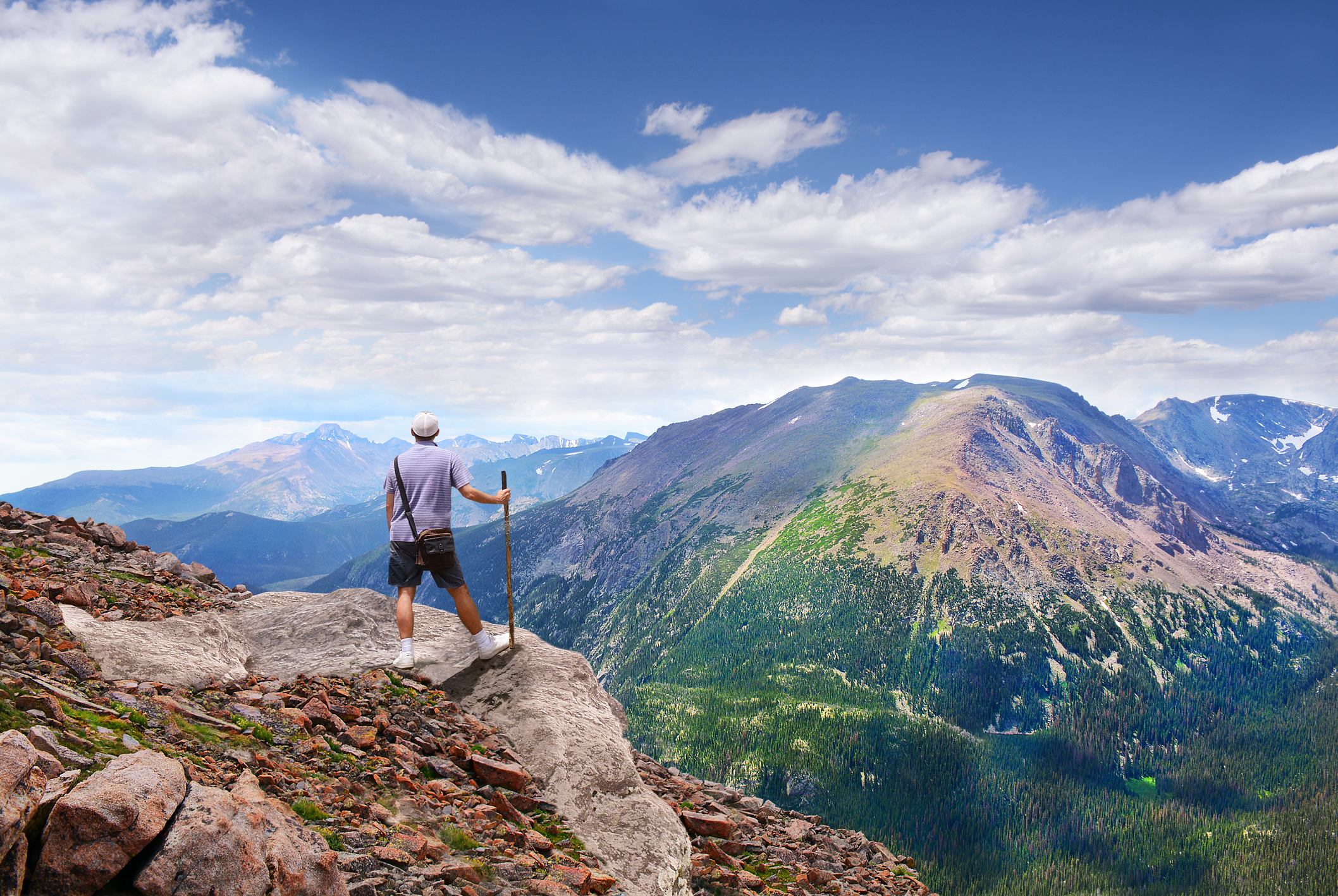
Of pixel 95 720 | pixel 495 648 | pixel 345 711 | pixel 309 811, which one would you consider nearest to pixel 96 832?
pixel 309 811

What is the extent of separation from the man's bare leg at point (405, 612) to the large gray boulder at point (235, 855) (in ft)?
24.4

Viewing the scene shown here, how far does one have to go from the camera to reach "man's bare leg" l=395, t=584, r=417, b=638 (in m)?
15.7

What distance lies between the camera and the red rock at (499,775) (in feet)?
42.0

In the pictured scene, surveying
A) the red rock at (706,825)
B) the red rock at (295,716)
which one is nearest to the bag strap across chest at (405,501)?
the red rock at (295,716)

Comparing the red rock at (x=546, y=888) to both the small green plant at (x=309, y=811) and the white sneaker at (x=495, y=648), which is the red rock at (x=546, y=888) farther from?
the white sneaker at (x=495, y=648)

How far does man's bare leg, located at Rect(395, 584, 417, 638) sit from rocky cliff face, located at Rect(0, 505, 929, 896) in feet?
3.32

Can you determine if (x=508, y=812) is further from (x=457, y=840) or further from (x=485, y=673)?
(x=485, y=673)

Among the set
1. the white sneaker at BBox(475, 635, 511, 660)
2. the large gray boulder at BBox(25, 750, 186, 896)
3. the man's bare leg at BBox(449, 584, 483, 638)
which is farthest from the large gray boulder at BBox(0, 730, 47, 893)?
the white sneaker at BBox(475, 635, 511, 660)

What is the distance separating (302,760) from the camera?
10.9 metres

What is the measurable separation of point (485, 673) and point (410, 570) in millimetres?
3239

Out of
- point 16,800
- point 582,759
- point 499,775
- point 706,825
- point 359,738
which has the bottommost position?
point 706,825

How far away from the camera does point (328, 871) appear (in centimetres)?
768

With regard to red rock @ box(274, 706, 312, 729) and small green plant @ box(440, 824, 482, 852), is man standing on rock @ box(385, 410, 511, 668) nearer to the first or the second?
red rock @ box(274, 706, 312, 729)

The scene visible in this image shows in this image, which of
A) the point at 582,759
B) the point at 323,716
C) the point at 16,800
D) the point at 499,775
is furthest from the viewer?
the point at 582,759
